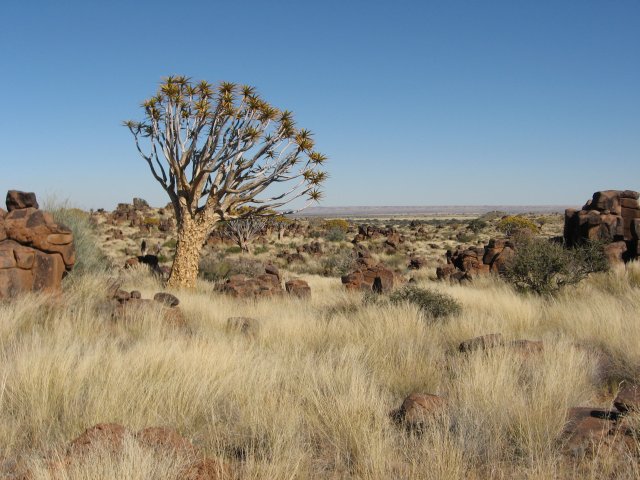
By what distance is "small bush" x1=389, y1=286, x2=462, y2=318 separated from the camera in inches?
359

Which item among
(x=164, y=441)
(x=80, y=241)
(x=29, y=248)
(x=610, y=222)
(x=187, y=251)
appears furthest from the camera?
(x=610, y=222)

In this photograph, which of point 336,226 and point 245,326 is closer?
point 245,326

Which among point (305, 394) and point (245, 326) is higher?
Answer: point (305, 394)

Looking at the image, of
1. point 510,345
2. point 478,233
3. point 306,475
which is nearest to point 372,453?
point 306,475

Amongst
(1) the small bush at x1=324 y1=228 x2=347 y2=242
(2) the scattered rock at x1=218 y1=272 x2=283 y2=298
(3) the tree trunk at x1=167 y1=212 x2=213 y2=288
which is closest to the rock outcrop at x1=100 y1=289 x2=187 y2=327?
(2) the scattered rock at x1=218 y1=272 x2=283 y2=298

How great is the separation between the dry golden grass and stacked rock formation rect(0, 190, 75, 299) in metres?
0.59

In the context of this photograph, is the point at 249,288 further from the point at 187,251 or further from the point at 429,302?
the point at 429,302

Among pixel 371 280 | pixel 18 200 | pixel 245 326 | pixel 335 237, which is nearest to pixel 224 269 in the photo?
pixel 371 280

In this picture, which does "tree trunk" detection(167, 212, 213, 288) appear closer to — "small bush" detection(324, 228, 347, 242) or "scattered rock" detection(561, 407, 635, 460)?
"scattered rock" detection(561, 407, 635, 460)

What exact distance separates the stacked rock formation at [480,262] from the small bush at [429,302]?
669cm

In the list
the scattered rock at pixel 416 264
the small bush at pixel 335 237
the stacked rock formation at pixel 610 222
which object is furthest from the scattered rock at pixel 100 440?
the small bush at pixel 335 237

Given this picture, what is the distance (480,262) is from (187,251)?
34.2 ft

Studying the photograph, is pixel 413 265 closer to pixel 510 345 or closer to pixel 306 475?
pixel 510 345

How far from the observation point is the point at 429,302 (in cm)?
943
